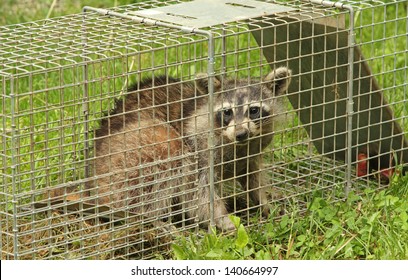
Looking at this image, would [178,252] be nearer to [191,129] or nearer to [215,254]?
[215,254]

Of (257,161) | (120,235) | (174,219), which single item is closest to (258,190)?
(257,161)

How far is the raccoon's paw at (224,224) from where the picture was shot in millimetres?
5594

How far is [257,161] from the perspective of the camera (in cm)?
591

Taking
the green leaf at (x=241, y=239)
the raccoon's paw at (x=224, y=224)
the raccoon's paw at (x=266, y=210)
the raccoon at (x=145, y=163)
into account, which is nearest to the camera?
the green leaf at (x=241, y=239)

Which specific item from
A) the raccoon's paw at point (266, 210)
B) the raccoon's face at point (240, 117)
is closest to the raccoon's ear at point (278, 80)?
the raccoon's face at point (240, 117)

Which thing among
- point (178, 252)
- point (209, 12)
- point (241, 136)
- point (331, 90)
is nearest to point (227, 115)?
point (241, 136)

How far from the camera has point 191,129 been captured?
5.72 meters

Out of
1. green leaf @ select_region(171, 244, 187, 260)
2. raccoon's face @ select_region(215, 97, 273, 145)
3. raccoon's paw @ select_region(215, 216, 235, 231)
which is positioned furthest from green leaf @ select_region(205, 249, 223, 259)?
raccoon's face @ select_region(215, 97, 273, 145)

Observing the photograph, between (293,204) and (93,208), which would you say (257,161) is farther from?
(93,208)

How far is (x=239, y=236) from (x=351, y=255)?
0.62 m

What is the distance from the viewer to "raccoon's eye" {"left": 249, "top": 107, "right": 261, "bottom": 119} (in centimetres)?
571

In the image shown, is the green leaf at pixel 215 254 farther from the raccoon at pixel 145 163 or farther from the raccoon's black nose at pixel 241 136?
the raccoon's black nose at pixel 241 136
